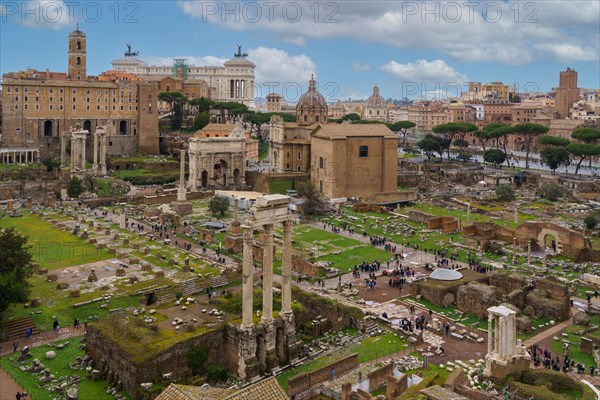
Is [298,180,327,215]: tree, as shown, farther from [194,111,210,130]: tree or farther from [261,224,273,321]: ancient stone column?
[194,111,210,130]: tree

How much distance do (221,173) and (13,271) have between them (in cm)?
4064

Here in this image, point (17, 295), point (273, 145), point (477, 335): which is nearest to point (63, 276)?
point (17, 295)

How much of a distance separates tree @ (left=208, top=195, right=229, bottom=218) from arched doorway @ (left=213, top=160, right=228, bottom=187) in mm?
13538

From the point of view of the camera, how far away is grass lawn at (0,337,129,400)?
20547mm

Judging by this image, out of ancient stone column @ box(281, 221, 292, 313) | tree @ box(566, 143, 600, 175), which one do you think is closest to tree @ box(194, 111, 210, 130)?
tree @ box(566, 143, 600, 175)

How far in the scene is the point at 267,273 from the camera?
2277cm

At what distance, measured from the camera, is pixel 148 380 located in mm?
20344

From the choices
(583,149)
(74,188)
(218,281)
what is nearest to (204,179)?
(74,188)

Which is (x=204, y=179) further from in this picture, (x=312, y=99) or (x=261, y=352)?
(x=261, y=352)

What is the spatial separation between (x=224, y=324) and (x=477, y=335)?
36.8 ft

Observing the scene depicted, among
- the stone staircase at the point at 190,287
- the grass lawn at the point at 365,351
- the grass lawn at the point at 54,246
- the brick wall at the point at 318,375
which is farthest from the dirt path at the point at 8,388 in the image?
the grass lawn at the point at 54,246

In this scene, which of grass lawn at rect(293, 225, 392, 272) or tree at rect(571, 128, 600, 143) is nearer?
grass lawn at rect(293, 225, 392, 272)

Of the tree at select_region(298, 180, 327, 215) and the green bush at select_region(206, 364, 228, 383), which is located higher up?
the tree at select_region(298, 180, 327, 215)

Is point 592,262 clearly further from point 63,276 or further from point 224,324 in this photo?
point 63,276
